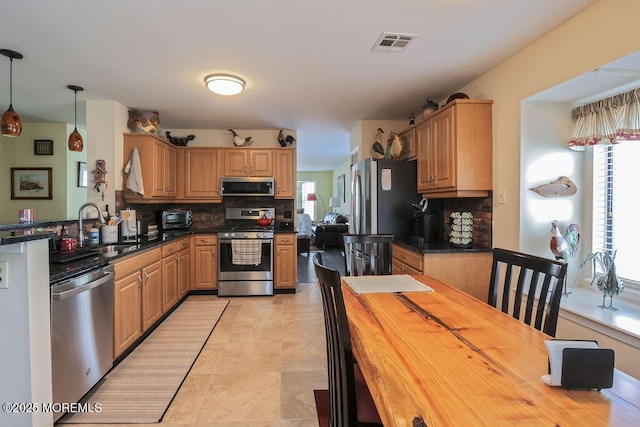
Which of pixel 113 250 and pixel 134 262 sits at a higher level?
pixel 113 250

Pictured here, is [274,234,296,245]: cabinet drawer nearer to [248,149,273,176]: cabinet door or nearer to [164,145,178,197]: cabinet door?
[248,149,273,176]: cabinet door

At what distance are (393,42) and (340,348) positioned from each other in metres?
2.08

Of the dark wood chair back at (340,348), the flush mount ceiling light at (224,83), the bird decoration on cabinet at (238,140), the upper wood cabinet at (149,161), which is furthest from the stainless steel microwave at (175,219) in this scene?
the dark wood chair back at (340,348)

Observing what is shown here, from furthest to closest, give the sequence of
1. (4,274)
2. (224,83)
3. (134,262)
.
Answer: (224,83), (134,262), (4,274)

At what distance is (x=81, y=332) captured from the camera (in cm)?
199

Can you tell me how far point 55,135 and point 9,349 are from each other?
4.05 metres

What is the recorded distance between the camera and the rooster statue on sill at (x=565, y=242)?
7.31 ft

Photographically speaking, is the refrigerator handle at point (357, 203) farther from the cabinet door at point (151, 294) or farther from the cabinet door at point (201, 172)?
the cabinet door at point (151, 294)

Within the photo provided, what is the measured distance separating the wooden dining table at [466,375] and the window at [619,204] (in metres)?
1.30

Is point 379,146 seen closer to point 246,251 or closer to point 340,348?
point 246,251

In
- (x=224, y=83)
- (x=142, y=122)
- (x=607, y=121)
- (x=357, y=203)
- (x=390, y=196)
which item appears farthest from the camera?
(x=357, y=203)

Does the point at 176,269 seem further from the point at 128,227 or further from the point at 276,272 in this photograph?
the point at 276,272

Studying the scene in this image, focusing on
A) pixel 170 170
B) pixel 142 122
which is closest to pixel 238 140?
pixel 170 170

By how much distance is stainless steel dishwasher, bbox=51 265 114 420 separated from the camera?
70.6 inches
